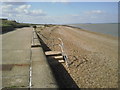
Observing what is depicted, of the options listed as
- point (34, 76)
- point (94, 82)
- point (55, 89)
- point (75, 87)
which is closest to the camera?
point (55, 89)

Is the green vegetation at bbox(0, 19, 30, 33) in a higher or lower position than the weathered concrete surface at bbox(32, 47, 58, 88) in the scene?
higher

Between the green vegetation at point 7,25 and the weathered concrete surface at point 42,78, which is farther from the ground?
the green vegetation at point 7,25

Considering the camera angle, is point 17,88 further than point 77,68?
No

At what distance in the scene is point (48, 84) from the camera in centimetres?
603

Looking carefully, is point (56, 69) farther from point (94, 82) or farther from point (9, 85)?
point (9, 85)

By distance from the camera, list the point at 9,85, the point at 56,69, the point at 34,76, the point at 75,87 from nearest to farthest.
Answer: the point at 9,85, the point at 34,76, the point at 75,87, the point at 56,69

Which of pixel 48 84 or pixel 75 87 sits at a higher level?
pixel 48 84

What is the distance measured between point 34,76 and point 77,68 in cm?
579

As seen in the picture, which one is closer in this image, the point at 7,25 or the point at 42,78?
the point at 42,78

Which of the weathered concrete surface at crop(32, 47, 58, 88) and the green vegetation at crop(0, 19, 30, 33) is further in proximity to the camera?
the green vegetation at crop(0, 19, 30, 33)

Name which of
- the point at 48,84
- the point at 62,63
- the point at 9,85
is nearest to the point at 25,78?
the point at 9,85

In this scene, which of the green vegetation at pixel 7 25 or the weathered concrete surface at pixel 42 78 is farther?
the green vegetation at pixel 7 25

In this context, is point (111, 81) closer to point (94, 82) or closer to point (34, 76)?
point (94, 82)

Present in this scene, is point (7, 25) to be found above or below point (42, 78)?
above
